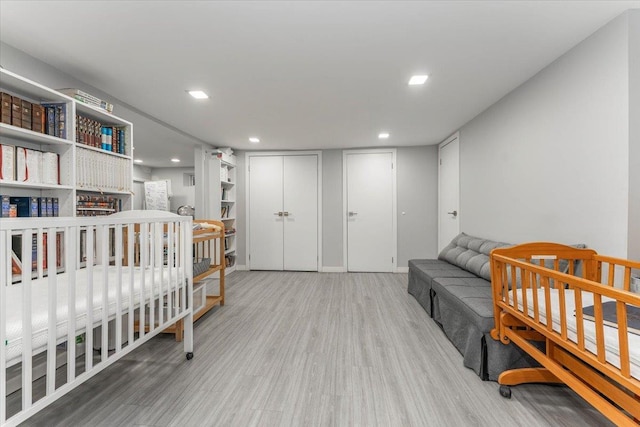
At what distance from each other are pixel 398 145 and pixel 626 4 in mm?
2999

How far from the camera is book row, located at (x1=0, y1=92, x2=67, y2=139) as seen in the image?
1.55 meters

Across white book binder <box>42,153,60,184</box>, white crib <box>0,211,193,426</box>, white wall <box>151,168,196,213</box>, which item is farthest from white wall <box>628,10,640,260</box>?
white wall <box>151,168,196,213</box>

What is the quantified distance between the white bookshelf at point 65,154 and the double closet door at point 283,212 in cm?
251

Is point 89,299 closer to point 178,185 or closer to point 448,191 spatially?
point 448,191

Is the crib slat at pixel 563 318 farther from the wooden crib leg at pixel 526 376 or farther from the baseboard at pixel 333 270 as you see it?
the baseboard at pixel 333 270

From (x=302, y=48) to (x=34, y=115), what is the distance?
1.77 meters

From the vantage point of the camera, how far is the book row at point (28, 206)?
64.1 inches

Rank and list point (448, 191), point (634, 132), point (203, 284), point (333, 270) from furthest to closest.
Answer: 1. point (333, 270)
2. point (448, 191)
3. point (203, 284)
4. point (634, 132)

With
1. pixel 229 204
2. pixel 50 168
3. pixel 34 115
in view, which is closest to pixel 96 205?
pixel 50 168

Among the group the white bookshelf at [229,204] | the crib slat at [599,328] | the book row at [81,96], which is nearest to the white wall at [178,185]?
the white bookshelf at [229,204]

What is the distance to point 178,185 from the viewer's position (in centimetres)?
675

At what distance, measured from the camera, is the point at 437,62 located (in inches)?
76.2

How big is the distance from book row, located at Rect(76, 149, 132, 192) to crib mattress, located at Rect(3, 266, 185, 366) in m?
0.72

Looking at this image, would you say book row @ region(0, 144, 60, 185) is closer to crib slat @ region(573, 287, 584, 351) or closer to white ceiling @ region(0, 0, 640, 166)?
white ceiling @ region(0, 0, 640, 166)
